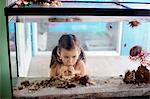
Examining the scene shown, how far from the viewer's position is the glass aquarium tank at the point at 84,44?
0.95 metres

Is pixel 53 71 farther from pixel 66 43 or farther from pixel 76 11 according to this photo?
pixel 76 11

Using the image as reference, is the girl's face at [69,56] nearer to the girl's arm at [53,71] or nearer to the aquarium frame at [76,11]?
the girl's arm at [53,71]

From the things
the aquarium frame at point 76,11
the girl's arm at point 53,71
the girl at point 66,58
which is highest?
the aquarium frame at point 76,11

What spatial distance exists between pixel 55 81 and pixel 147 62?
461mm

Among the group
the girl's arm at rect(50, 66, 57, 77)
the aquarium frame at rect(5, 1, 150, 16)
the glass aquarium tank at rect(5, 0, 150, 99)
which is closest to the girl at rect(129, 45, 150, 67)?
the glass aquarium tank at rect(5, 0, 150, 99)

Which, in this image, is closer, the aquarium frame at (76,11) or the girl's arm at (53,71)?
the aquarium frame at (76,11)

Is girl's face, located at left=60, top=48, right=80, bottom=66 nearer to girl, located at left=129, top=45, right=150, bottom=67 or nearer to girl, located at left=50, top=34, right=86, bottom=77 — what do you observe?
girl, located at left=50, top=34, right=86, bottom=77

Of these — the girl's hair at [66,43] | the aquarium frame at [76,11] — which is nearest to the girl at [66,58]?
the girl's hair at [66,43]

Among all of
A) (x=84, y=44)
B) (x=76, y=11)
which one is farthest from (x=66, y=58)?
(x=76, y=11)

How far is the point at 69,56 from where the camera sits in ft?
3.59

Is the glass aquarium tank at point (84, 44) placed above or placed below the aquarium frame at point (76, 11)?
below

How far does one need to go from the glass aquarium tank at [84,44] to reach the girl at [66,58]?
0.03 meters

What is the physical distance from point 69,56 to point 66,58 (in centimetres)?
2

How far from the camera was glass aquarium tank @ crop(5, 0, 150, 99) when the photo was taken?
95 centimetres
